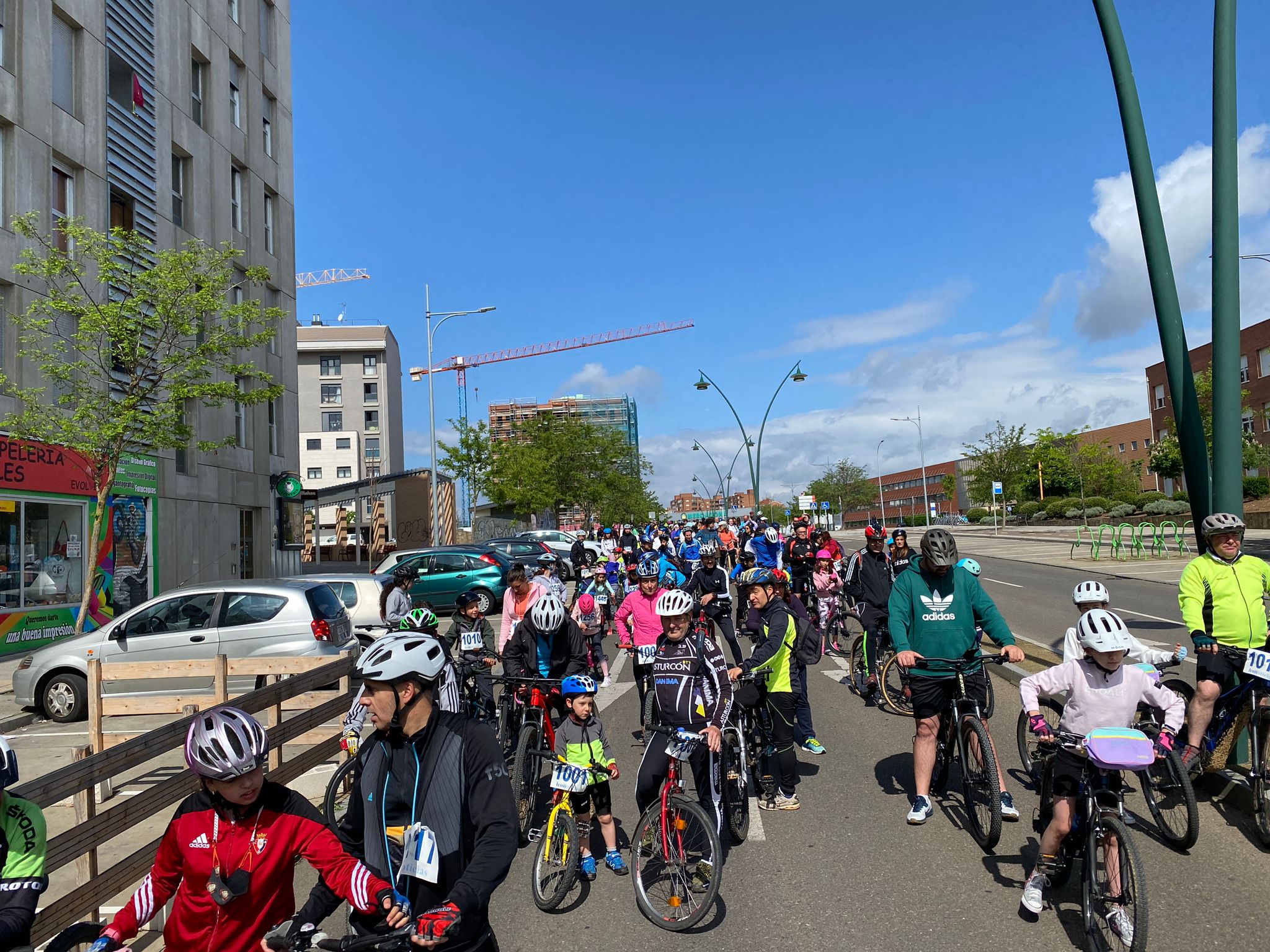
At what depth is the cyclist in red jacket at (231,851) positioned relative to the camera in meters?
2.87

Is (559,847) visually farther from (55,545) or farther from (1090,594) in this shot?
(55,545)

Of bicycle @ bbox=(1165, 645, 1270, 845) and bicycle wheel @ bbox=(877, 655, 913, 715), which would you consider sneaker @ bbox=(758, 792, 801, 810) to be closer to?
bicycle @ bbox=(1165, 645, 1270, 845)

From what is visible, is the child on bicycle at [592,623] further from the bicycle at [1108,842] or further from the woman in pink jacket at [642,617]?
the bicycle at [1108,842]

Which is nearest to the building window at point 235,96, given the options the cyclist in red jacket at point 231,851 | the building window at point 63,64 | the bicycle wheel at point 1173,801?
the building window at point 63,64

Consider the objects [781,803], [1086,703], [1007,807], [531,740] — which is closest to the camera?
[1086,703]

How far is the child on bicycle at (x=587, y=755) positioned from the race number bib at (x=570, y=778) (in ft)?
0.36

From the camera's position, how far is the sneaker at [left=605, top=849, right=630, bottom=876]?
5484mm

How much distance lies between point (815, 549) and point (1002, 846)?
8.14 metres

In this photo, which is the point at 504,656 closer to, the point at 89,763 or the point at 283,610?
the point at 89,763

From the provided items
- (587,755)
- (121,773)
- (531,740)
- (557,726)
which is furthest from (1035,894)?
(121,773)

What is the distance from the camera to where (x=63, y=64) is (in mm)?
19594

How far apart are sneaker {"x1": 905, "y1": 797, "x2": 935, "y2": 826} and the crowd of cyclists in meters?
0.01

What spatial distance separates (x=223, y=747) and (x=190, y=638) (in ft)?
30.8

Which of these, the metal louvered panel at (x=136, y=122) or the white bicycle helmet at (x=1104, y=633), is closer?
the white bicycle helmet at (x=1104, y=633)
